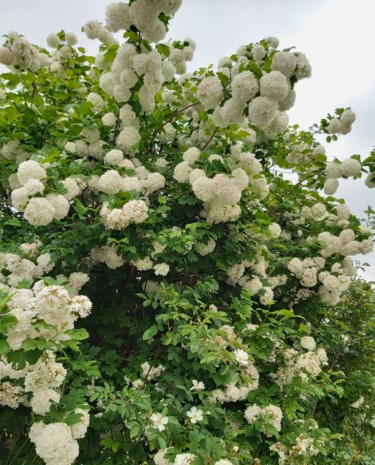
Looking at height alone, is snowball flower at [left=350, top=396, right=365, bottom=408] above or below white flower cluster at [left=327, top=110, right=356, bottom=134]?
below

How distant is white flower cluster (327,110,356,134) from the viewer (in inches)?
165

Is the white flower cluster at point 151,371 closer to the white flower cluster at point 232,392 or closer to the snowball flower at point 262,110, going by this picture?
the white flower cluster at point 232,392

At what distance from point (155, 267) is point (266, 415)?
1.23 metres

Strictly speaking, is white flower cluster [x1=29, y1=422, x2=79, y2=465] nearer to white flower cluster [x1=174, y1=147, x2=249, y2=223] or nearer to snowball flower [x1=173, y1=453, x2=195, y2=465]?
snowball flower [x1=173, y1=453, x2=195, y2=465]

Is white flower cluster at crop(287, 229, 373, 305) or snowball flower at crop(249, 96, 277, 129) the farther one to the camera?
white flower cluster at crop(287, 229, 373, 305)

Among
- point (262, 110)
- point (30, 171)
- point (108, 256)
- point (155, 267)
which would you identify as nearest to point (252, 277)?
point (155, 267)

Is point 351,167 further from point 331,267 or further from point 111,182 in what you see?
point 111,182

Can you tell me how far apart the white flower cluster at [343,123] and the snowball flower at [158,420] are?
3.52 metres

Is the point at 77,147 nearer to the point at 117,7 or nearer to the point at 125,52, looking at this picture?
the point at 125,52

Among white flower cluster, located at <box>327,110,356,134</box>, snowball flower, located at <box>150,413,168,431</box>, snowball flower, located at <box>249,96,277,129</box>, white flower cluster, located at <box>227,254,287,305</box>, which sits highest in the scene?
white flower cluster, located at <box>327,110,356,134</box>

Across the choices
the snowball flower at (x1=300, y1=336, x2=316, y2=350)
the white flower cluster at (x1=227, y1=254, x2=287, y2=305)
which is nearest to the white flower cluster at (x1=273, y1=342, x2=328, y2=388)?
the snowball flower at (x1=300, y1=336, x2=316, y2=350)

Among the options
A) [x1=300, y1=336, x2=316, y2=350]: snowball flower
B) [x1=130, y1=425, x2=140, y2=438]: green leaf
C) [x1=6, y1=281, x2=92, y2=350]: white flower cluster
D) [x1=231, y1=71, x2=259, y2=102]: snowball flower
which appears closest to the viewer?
[x1=6, y1=281, x2=92, y2=350]: white flower cluster

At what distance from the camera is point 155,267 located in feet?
9.00

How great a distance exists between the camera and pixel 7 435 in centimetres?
262
